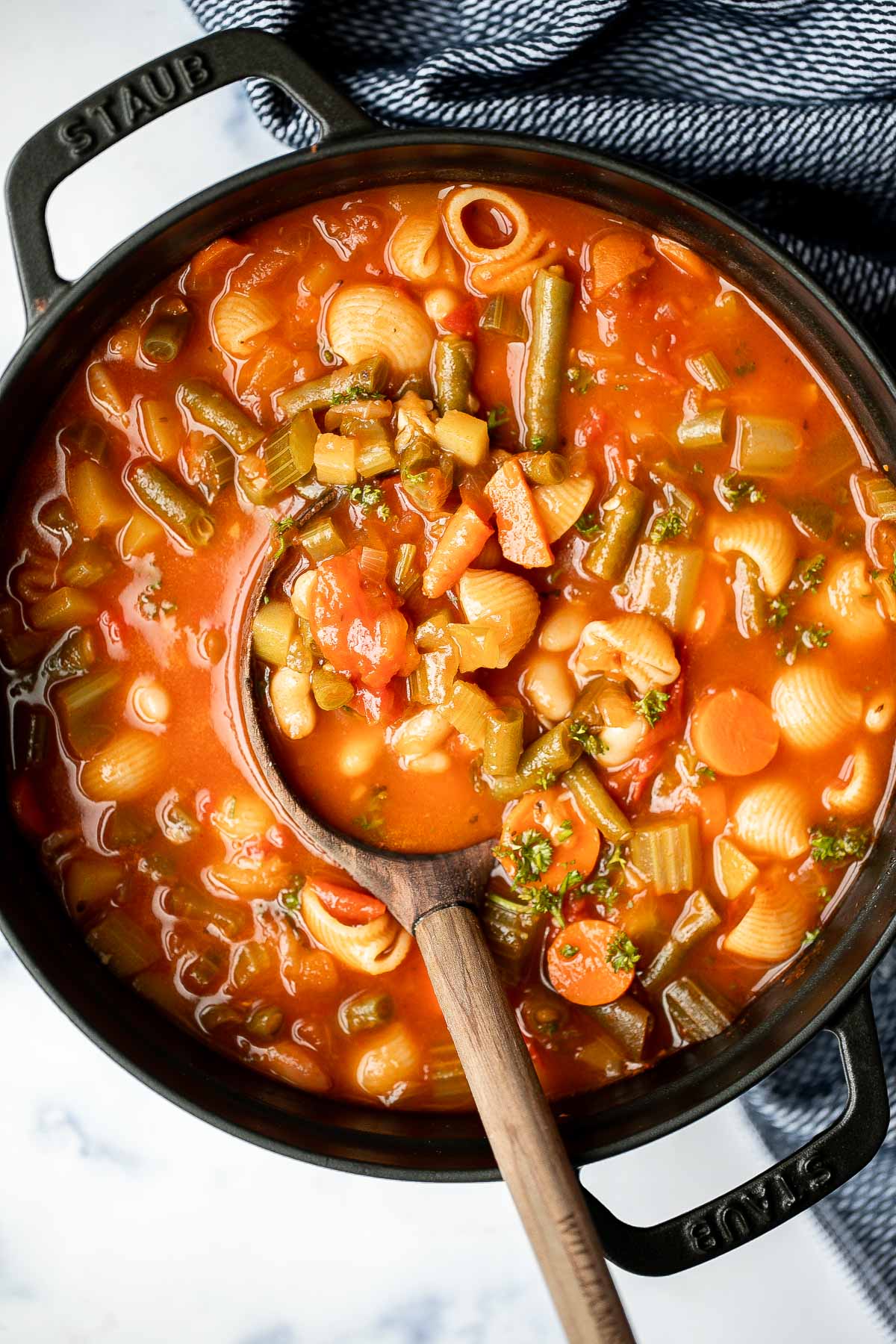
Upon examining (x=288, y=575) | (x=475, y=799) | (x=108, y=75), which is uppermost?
(x=108, y=75)

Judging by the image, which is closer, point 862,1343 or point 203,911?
point 203,911

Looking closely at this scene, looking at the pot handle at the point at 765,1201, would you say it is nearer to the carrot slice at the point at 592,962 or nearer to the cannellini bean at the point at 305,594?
the carrot slice at the point at 592,962

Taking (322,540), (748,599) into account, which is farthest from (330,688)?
(748,599)

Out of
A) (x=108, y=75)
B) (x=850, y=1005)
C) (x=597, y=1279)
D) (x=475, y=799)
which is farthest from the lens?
(x=108, y=75)

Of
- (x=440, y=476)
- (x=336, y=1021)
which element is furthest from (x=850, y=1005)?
(x=440, y=476)

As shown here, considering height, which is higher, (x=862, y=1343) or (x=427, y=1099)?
(x=427, y=1099)

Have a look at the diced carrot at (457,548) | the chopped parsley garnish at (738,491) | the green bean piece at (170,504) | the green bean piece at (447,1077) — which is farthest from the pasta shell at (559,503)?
the green bean piece at (447,1077)

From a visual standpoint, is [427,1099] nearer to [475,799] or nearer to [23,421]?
[475,799]

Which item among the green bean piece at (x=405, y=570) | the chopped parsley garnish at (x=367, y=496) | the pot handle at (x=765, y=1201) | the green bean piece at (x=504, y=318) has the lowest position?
the pot handle at (x=765, y=1201)
